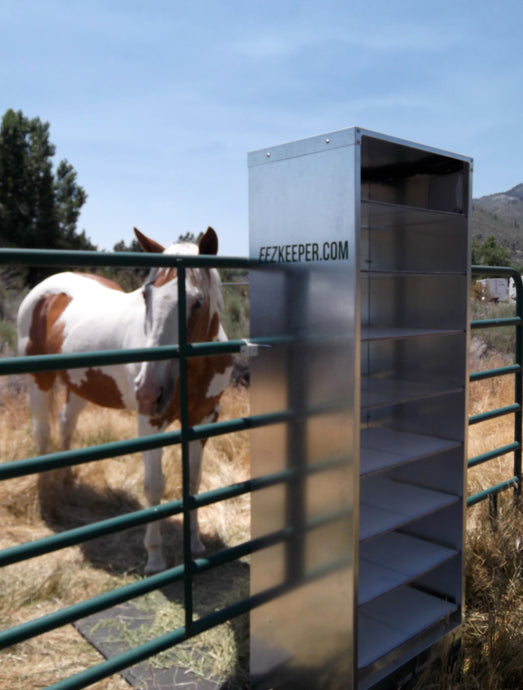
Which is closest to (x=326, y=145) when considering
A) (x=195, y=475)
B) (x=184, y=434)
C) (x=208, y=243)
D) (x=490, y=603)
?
(x=208, y=243)

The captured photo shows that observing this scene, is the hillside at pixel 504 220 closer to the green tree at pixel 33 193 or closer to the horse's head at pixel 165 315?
the green tree at pixel 33 193

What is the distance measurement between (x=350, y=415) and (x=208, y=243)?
119 cm

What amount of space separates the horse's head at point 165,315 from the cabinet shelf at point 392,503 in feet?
3.98

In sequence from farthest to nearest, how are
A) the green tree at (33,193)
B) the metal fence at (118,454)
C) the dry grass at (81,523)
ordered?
the green tree at (33,193), the dry grass at (81,523), the metal fence at (118,454)

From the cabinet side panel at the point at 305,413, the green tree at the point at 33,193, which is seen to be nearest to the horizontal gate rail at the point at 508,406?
the cabinet side panel at the point at 305,413

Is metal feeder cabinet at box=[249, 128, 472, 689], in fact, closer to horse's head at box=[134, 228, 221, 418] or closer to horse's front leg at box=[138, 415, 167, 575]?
horse's head at box=[134, 228, 221, 418]

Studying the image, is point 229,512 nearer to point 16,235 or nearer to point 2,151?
point 16,235

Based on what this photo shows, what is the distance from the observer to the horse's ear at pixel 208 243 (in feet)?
9.16

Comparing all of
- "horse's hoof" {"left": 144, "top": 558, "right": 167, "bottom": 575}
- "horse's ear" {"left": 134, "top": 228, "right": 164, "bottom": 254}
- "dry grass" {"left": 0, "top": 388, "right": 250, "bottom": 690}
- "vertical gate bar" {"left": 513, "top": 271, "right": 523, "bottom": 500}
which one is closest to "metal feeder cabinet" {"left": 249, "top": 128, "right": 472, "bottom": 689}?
"dry grass" {"left": 0, "top": 388, "right": 250, "bottom": 690}

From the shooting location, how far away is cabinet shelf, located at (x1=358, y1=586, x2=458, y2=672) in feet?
7.94

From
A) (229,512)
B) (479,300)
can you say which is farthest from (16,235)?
(229,512)

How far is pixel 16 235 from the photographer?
987 inches

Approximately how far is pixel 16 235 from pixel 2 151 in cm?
399

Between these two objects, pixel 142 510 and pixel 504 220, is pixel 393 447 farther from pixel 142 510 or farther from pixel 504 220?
pixel 504 220
